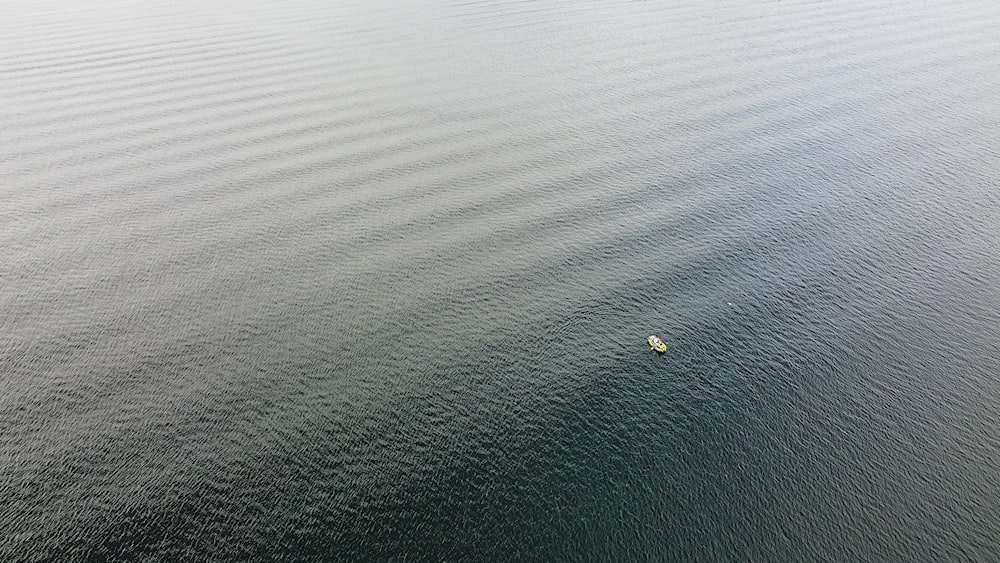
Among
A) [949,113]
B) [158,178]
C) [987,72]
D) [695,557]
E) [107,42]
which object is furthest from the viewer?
[107,42]

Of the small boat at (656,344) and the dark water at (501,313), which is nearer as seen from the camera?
the dark water at (501,313)

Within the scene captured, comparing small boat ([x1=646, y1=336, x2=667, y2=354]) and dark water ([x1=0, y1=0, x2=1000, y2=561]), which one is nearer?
dark water ([x1=0, y1=0, x2=1000, y2=561])

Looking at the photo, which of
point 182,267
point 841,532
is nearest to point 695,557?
point 841,532

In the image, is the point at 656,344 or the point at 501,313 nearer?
the point at 656,344

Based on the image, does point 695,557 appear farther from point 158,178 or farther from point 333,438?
point 158,178
